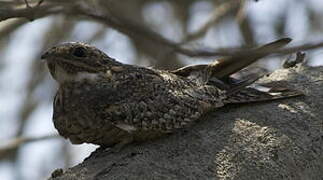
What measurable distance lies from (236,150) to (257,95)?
48 centimetres

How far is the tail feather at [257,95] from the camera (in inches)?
104

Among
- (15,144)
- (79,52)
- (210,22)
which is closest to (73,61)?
(79,52)

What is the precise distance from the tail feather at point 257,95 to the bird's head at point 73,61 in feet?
1.58

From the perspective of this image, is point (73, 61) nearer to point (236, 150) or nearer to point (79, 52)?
point (79, 52)

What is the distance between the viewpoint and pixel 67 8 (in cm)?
279

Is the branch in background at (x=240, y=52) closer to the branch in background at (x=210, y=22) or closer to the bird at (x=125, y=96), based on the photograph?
the bird at (x=125, y=96)

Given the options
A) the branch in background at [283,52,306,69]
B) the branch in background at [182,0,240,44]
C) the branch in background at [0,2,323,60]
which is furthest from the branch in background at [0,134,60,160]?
the branch in background at [283,52,306,69]

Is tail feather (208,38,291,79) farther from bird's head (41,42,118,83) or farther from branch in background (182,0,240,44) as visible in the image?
branch in background (182,0,240,44)

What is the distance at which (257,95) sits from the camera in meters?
2.67

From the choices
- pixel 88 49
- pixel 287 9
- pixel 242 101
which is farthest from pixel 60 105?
pixel 287 9

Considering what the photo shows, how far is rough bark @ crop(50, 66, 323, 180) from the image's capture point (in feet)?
6.87

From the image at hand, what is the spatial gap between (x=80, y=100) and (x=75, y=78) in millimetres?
126

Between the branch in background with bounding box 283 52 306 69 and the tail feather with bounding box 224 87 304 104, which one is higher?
the branch in background with bounding box 283 52 306 69

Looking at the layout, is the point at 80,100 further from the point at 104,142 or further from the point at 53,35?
the point at 53,35
